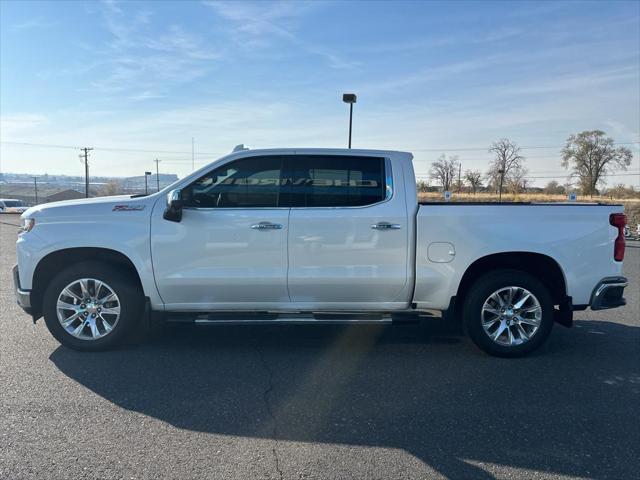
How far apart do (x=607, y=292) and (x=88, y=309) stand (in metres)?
5.10

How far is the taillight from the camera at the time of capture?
15.6ft

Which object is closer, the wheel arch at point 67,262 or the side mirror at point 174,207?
the side mirror at point 174,207

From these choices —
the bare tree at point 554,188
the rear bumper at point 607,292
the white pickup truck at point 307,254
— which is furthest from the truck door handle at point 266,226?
the bare tree at point 554,188

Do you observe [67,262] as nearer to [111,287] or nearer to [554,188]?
[111,287]

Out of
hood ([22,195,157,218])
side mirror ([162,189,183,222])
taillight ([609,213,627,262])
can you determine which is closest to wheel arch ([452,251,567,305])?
taillight ([609,213,627,262])

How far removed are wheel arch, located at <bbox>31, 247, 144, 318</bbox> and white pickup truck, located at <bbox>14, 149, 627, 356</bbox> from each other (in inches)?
0.6

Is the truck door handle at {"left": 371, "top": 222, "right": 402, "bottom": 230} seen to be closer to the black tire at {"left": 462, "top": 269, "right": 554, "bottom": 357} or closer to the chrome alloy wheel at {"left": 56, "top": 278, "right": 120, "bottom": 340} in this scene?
the black tire at {"left": 462, "top": 269, "right": 554, "bottom": 357}

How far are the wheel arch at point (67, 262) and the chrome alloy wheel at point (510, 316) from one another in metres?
3.47

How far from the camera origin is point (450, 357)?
4.89 meters

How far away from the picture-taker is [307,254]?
473cm

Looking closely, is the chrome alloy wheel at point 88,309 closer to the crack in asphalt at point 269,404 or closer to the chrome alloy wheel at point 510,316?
the crack in asphalt at point 269,404

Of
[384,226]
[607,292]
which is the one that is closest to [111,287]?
[384,226]

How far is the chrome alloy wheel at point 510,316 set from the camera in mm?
4828

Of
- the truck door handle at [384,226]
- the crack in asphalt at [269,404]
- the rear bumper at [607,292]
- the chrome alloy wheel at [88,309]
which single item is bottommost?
the crack in asphalt at [269,404]
